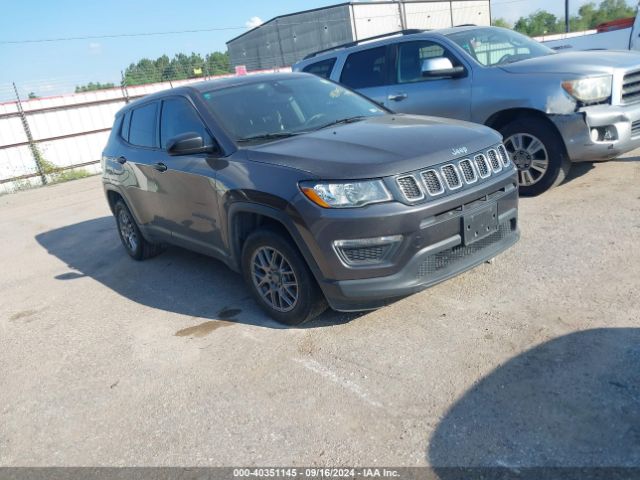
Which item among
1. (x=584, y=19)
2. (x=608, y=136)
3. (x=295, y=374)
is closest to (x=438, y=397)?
(x=295, y=374)

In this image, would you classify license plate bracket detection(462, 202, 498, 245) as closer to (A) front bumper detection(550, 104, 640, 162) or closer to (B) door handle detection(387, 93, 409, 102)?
(A) front bumper detection(550, 104, 640, 162)

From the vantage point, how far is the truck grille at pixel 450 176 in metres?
3.31

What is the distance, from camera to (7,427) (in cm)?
329

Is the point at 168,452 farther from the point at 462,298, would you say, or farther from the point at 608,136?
the point at 608,136

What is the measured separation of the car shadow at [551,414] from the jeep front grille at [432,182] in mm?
1079

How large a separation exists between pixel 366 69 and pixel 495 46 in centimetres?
164

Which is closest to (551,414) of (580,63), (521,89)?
(521,89)

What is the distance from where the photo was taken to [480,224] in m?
3.59

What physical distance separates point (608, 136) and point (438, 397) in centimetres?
378

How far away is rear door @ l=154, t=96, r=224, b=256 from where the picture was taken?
13.9ft

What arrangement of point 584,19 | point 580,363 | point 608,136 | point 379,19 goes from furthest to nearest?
point 584,19 < point 379,19 < point 608,136 < point 580,363

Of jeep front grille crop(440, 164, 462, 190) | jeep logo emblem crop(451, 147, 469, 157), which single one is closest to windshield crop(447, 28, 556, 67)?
jeep logo emblem crop(451, 147, 469, 157)

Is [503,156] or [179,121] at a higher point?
[179,121]

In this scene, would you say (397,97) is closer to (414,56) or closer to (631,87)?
(414,56)
